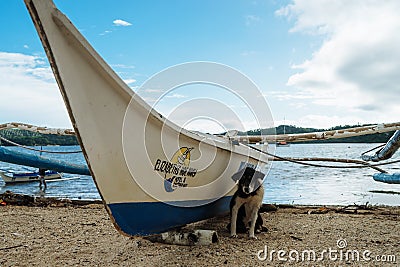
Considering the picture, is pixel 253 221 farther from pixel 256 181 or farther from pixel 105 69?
pixel 105 69

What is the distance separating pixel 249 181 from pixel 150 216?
1206 mm

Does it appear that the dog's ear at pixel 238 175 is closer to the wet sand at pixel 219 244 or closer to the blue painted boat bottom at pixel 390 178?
the wet sand at pixel 219 244

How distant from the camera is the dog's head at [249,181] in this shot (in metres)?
3.80

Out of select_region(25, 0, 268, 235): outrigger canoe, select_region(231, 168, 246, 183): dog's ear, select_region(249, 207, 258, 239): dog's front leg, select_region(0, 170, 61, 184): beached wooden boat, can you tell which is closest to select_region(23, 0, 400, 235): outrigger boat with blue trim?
select_region(25, 0, 268, 235): outrigger canoe

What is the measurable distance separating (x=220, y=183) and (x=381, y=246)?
5.95 feet

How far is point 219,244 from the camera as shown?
3.70 meters

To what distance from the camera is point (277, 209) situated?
242 inches

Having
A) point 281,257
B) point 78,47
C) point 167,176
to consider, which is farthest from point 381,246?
point 78,47

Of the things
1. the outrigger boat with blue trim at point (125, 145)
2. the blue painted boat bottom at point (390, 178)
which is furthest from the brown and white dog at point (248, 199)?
the blue painted boat bottom at point (390, 178)

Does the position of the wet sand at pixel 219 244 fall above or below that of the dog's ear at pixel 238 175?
below

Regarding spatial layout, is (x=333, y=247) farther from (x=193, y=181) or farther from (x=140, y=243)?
(x=140, y=243)

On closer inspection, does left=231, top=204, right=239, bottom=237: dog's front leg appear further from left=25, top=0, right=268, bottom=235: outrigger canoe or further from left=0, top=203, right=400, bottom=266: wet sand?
left=25, top=0, right=268, bottom=235: outrigger canoe

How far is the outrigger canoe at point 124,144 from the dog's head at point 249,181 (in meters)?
0.35

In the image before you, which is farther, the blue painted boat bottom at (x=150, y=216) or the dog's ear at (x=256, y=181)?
the dog's ear at (x=256, y=181)
